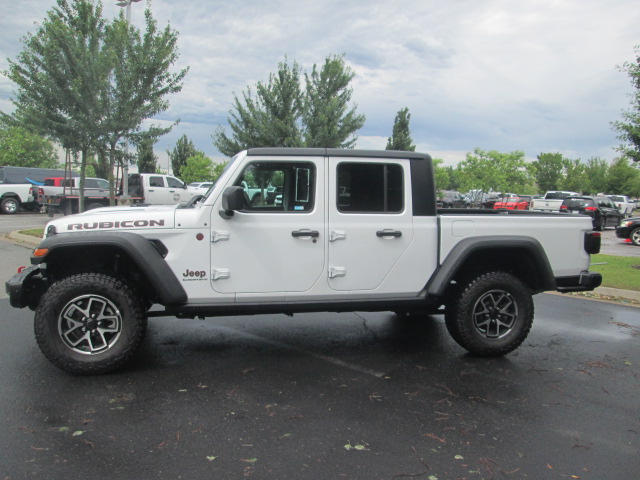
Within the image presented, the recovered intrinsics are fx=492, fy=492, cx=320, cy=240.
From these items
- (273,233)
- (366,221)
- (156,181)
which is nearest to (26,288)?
(273,233)

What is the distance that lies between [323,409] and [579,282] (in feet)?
9.87

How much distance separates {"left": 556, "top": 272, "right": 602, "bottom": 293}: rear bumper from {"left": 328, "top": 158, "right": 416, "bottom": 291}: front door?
5.59 ft

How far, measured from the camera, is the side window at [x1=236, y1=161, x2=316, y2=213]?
436 cm

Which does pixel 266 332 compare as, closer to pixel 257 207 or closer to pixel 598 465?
pixel 257 207

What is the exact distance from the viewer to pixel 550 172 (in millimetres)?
64500

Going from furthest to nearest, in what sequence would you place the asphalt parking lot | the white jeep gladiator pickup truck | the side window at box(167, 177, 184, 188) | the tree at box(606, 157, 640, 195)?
the tree at box(606, 157, 640, 195) → the side window at box(167, 177, 184, 188) → the white jeep gladiator pickup truck → the asphalt parking lot

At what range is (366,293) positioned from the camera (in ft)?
14.6

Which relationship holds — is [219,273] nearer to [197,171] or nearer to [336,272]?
[336,272]

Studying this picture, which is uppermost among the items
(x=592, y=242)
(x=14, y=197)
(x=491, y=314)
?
(x=14, y=197)

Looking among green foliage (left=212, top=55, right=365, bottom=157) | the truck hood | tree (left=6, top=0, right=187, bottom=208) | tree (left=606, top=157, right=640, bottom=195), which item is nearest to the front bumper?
the truck hood

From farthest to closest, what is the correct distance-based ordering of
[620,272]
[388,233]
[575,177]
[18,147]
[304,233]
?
[575,177], [18,147], [620,272], [388,233], [304,233]

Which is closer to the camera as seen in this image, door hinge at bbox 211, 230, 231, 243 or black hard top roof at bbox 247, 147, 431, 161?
door hinge at bbox 211, 230, 231, 243

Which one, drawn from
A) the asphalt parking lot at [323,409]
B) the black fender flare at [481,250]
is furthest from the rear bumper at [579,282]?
the asphalt parking lot at [323,409]

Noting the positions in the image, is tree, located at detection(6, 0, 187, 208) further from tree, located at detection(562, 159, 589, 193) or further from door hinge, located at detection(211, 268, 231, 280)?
tree, located at detection(562, 159, 589, 193)
